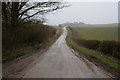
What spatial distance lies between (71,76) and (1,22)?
9735 millimetres

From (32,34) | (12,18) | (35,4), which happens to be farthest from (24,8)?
(32,34)

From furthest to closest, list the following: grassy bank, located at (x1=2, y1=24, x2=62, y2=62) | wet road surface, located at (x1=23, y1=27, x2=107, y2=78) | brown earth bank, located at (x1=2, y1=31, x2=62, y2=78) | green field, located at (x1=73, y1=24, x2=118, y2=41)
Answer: green field, located at (x1=73, y1=24, x2=118, y2=41) → grassy bank, located at (x1=2, y1=24, x2=62, y2=62) → brown earth bank, located at (x1=2, y1=31, x2=62, y2=78) → wet road surface, located at (x1=23, y1=27, x2=107, y2=78)

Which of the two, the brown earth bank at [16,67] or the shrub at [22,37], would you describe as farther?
the shrub at [22,37]

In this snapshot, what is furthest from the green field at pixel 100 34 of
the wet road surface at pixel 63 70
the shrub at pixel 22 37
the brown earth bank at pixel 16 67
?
the brown earth bank at pixel 16 67

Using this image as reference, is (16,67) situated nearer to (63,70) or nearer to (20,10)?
(63,70)

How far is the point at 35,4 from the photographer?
18312 mm

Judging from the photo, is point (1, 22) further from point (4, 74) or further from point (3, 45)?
point (4, 74)

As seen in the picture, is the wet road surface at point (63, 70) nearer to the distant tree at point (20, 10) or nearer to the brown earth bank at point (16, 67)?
the brown earth bank at point (16, 67)

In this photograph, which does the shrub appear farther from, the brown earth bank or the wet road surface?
the wet road surface

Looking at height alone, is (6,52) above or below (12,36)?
below

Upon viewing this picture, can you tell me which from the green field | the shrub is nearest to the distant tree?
the shrub

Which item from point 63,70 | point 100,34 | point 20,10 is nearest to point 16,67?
point 63,70

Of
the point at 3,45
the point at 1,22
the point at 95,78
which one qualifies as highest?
the point at 1,22

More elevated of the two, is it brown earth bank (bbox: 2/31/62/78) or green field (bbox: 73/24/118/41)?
green field (bbox: 73/24/118/41)
